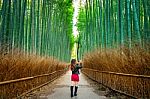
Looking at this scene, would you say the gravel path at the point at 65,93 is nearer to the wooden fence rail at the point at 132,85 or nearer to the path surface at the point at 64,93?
the path surface at the point at 64,93

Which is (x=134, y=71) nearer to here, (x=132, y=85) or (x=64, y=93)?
(x=132, y=85)

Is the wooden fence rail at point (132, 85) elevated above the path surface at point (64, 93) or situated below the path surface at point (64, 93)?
above

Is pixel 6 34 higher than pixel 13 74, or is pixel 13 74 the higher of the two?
pixel 6 34

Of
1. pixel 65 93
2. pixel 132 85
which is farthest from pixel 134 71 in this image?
pixel 65 93

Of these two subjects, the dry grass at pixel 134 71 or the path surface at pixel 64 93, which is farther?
the path surface at pixel 64 93

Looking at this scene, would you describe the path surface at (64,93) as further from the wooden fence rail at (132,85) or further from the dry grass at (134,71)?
the dry grass at (134,71)

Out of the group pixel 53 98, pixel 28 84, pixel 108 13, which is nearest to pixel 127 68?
pixel 53 98

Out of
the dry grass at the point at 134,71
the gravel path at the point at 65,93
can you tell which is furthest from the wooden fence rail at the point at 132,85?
the gravel path at the point at 65,93

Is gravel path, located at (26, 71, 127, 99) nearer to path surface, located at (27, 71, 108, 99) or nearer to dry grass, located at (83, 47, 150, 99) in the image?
path surface, located at (27, 71, 108, 99)

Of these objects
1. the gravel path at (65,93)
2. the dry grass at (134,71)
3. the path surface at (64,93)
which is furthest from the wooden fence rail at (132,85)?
the path surface at (64,93)

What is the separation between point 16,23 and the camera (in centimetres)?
1141

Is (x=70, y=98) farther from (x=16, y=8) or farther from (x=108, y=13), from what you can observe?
(x=108, y=13)

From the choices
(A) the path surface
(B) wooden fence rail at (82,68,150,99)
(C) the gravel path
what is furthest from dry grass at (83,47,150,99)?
(A) the path surface

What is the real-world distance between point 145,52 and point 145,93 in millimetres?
1034
